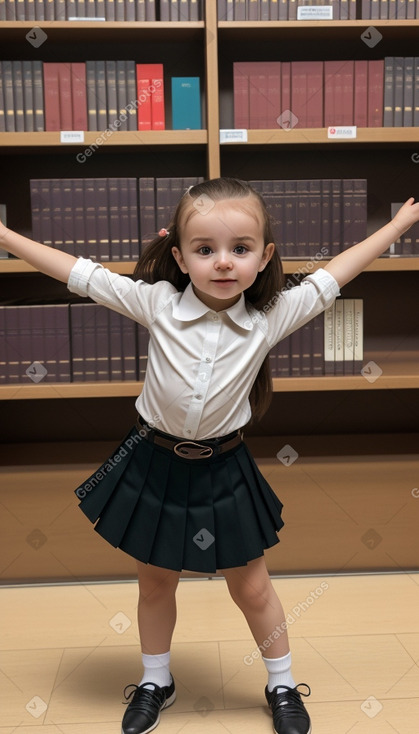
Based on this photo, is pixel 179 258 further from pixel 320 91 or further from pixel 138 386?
pixel 320 91

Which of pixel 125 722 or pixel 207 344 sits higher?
pixel 207 344

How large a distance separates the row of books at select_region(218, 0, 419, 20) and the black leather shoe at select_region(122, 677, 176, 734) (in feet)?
6.07

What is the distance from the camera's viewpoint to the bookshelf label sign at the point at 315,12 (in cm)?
218

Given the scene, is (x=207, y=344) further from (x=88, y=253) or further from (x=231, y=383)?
(x=88, y=253)

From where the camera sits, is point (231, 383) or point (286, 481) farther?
point (286, 481)

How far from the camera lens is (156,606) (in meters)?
1.55

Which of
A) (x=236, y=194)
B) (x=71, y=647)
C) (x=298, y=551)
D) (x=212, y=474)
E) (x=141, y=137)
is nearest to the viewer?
(x=236, y=194)

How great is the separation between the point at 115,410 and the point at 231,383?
1274mm

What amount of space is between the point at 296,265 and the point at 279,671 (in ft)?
3.77

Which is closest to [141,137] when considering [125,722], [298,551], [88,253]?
[88,253]

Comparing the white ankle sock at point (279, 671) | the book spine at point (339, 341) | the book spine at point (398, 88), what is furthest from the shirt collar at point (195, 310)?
the book spine at point (398, 88)

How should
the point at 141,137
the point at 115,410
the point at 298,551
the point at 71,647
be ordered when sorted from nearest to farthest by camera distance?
the point at 71,647, the point at 141,137, the point at 298,551, the point at 115,410

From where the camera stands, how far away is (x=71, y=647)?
190cm

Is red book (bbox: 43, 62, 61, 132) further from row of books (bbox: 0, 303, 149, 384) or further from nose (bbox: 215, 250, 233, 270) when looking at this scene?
nose (bbox: 215, 250, 233, 270)
